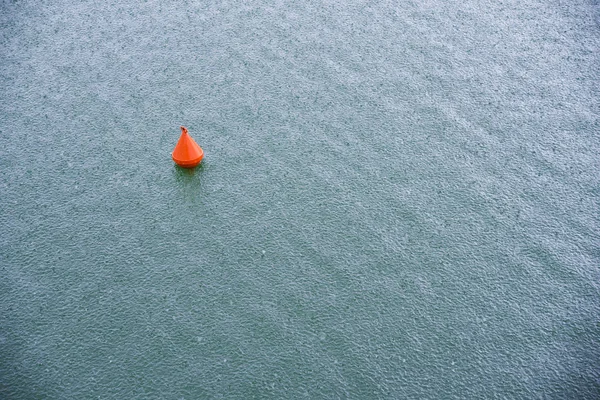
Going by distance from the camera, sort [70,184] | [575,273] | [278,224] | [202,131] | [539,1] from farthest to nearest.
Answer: [539,1]
[202,131]
[70,184]
[278,224]
[575,273]

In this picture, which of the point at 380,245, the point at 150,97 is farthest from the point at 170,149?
the point at 380,245

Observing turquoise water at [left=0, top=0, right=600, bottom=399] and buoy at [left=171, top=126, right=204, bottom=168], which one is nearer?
turquoise water at [left=0, top=0, right=600, bottom=399]

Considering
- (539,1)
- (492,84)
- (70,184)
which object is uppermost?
(539,1)

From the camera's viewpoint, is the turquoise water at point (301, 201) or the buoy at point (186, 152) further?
the buoy at point (186, 152)

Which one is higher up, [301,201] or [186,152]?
[301,201]

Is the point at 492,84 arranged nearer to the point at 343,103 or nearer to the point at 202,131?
the point at 343,103
